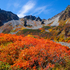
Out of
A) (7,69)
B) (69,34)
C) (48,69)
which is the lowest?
(48,69)

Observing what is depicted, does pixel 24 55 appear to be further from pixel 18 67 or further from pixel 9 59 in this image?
pixel 9 59

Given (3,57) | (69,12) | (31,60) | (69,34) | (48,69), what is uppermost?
(69,12)

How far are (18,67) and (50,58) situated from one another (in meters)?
3.08

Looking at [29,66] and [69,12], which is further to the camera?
[69,12]

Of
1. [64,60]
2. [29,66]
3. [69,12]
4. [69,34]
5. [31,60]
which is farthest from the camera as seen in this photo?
[69,12]

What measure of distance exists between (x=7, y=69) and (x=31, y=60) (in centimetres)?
201

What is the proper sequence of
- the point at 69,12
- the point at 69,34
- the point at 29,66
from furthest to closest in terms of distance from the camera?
1. the point at 69,12
2. the point at 69,34
3. the point at 29,66

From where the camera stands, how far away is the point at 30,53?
Result: 4922mm

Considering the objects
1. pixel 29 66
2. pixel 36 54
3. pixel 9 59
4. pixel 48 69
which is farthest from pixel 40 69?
pixel 9 59

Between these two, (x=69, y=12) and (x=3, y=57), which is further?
(x=69, y=12)

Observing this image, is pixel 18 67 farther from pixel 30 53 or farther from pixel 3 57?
pixel 3 57

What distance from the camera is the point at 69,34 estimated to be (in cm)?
1695

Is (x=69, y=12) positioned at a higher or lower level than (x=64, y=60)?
higher

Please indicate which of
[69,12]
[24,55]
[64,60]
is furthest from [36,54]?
[69,12]
